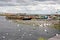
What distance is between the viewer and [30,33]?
130 inches

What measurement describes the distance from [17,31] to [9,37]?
0.27 metres

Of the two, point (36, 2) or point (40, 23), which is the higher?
point (36, 2)

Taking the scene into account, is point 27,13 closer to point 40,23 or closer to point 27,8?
point 27,8

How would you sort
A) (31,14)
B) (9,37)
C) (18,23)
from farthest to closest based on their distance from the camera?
(18,23) < (31,14) < (9,37)

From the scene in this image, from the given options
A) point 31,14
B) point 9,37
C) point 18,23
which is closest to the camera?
point 9,37

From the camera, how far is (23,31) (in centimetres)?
338

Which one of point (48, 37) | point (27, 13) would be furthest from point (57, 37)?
point (27, 13)

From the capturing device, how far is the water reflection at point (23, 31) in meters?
3.18

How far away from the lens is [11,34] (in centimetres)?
326

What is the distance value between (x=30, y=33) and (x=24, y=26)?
11.4 inches

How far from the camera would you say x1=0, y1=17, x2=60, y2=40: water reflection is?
10.4 feet

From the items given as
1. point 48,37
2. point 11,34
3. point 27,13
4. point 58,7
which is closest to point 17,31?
point 11,34

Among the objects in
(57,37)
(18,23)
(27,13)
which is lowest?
(57,37)

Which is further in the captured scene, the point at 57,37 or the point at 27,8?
the point at 27,8
